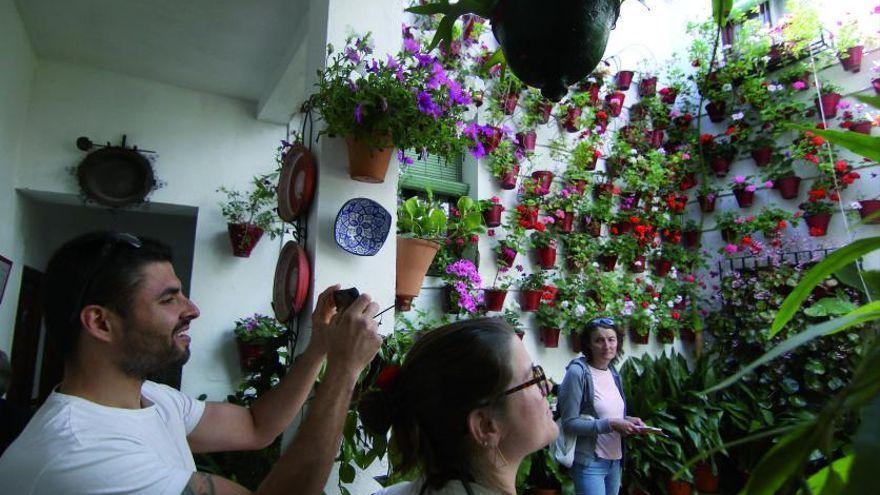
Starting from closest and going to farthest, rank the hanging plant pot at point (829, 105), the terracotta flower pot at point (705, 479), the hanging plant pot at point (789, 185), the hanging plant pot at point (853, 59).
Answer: the terracotta flower pot at point (705, 479) → the hanging plant pot at point (853, 59) → the hanging plant pot at point (829, 105) → the hanging plant pot at point (789, 185)

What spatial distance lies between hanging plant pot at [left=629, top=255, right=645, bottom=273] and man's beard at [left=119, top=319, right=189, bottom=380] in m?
4.07

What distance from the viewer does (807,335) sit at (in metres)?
0.44

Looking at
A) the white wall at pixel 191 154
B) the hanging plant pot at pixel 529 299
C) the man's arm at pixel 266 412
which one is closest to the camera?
the man's arm at pixel 266 412

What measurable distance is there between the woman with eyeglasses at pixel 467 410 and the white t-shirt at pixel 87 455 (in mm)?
418

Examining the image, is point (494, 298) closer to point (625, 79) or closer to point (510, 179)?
point (510, 179)

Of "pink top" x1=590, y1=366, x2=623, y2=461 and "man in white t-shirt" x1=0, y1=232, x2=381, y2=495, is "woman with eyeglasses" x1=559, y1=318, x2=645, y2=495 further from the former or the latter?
"man in white t-shirt" x1=0, y1=232, x2=381, y2=495

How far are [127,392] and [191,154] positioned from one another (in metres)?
3.35

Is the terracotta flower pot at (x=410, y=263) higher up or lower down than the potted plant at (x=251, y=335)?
higher up

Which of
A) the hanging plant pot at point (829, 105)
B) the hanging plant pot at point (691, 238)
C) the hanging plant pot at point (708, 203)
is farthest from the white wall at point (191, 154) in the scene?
the hanging plant pot at point (829, 105)

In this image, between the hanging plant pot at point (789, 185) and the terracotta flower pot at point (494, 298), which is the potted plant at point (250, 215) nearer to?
the terracotta flower pot at point (494, 298)

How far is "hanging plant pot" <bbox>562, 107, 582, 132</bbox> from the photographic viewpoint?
457 centimetres

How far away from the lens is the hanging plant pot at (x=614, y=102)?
4.88 m

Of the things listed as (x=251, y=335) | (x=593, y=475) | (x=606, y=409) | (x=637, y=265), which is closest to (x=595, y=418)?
(x=606, y=409)

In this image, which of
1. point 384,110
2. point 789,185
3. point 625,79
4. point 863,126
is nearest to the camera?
point 384,110
